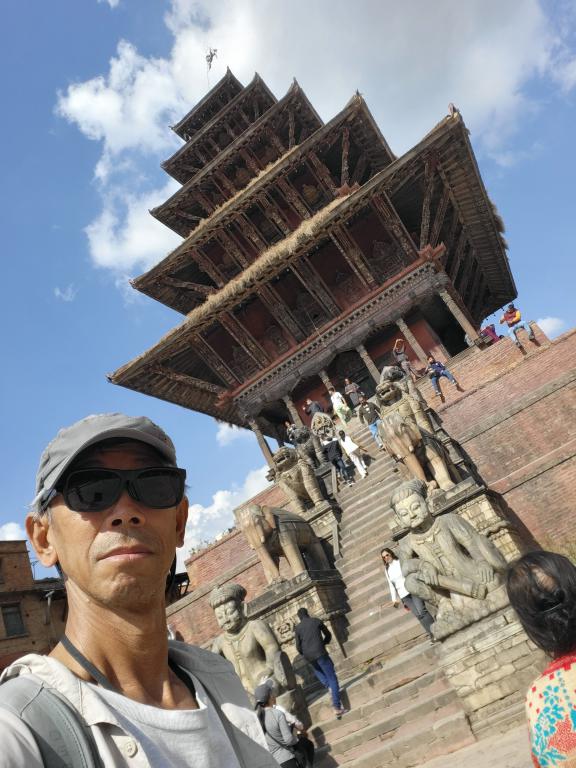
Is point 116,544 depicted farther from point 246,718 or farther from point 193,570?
point 193,570

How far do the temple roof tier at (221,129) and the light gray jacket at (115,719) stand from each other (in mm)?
27206

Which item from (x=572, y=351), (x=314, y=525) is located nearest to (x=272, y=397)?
(x=314, y=525)

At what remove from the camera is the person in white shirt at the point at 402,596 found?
20.8 feet

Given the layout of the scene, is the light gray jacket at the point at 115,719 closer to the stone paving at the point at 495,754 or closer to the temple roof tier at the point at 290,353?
the stone paving at the point at 495,754

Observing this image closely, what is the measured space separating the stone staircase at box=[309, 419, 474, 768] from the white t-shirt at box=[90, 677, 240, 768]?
489cm

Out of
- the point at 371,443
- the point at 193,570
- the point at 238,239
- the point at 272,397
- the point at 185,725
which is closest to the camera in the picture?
the point at 185,725

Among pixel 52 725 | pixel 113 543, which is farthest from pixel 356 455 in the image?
pixel 52 725

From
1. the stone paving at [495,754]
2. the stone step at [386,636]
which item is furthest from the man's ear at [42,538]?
the stone step at [386,636]

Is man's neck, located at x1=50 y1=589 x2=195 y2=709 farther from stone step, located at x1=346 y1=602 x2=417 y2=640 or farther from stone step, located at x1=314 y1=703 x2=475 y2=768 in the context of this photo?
stone step, located at x1=346 y1=602 x2=417 y2=640

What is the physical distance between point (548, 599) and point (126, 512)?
5.04 feet

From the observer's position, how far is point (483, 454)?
451 inches

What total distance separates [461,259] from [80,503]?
22544mm

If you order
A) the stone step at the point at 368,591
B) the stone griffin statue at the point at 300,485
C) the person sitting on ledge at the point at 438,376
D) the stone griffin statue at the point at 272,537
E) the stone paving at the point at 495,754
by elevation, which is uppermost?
the person sitting on ledge at the point at 438,376

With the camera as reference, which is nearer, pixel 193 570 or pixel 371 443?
pixel 371 443
